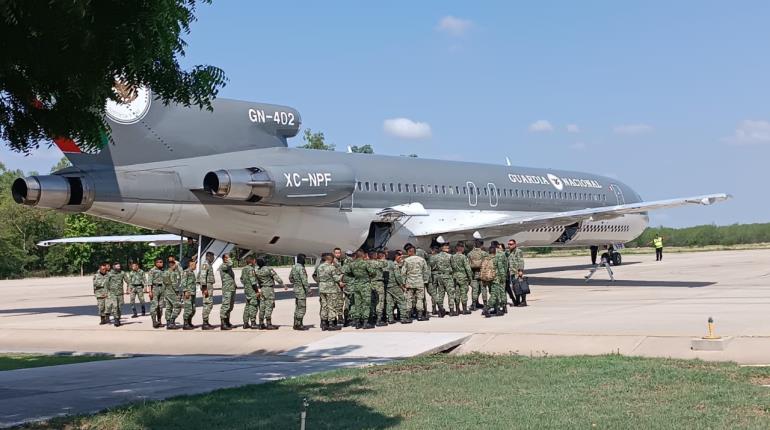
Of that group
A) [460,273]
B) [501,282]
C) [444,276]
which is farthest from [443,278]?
[501,282]

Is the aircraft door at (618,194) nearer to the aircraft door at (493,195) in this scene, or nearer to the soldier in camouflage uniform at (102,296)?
the aircraft door at (493,195)

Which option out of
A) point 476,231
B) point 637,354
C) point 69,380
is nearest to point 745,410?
point 637,354

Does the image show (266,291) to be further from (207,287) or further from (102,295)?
(102,295)

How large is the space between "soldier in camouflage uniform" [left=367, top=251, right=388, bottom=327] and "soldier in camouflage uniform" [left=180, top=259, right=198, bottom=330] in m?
3.86

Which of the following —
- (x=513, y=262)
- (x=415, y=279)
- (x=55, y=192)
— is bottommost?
(x=415, y=279)

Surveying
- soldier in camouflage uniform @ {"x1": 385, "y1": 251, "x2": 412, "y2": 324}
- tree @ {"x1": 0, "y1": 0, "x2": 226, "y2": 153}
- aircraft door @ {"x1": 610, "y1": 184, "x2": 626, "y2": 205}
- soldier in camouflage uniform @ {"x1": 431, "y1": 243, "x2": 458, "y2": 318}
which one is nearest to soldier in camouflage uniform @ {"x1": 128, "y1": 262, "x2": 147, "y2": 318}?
soldier in camouflage uniform @ {"x1": 385, "y1": 251, "x2": 412, "y2": 324}

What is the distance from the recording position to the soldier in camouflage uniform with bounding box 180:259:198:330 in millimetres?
18844

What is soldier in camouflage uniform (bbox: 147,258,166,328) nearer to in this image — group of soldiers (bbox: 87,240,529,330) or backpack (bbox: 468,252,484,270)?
group of soldiers (bbox: 87,240,529,330)

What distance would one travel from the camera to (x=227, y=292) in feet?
60.4

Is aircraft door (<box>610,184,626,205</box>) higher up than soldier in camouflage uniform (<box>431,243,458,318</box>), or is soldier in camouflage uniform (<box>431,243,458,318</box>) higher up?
aircraft door (<box>610,184,626,205</box>)

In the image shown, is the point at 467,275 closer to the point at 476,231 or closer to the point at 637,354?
the point at 637,354

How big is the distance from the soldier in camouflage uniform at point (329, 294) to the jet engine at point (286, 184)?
530 cm

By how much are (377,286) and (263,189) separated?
583 centimetres

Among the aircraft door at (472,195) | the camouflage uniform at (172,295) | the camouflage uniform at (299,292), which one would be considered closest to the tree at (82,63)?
the camouflage uniform at (299,292)
